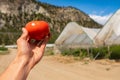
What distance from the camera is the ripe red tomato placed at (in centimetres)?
220

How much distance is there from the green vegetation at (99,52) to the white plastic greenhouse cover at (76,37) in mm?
840

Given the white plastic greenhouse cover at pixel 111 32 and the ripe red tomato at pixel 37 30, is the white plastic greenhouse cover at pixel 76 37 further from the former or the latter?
the ripe red tomato at pixel 37 30

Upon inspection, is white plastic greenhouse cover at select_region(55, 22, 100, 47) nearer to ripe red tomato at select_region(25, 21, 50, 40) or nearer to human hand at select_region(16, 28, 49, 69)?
ripe red tomato at select_region(25, 21, 50, 40)

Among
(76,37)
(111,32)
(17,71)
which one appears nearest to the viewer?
(17,71)

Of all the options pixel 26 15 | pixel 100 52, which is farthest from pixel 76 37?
pixel 26 15

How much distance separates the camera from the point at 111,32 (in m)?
23.0

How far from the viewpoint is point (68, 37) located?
3003 cm

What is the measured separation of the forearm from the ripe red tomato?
0.24m

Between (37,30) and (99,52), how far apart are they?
2075cm

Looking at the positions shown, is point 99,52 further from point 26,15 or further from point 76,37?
point 26,15

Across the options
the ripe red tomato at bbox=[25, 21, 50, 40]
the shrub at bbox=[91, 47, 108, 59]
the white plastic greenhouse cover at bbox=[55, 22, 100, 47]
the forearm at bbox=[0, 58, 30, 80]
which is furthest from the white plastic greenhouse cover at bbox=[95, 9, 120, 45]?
the forearm at bbox=[0, 58, 30, 80]

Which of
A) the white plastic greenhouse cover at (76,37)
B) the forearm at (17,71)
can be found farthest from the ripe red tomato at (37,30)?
the white plastic greenhouse cover at (76,37)

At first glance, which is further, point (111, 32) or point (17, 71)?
point (111, 32)

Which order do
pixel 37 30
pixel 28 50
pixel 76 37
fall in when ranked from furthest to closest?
pixel 76 37 → pixel 37 30 → pixel 28 50
